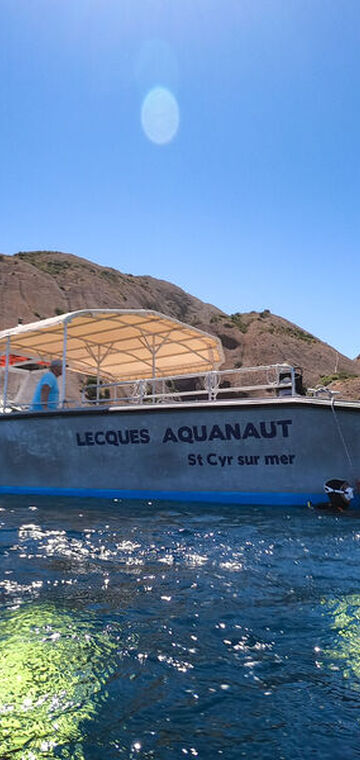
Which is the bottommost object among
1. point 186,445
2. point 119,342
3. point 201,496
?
point 201,496

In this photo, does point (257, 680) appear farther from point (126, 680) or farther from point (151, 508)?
point (151, 508)

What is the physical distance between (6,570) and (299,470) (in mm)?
5088

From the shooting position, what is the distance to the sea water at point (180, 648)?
2.15 metres

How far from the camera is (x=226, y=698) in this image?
8.01 feet

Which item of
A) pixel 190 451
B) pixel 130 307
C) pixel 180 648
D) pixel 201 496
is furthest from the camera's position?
pixel 130 307

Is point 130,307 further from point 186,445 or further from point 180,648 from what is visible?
point 180,648

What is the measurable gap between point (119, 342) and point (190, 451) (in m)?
5.81

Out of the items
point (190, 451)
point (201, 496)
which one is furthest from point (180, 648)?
point (190, 451)

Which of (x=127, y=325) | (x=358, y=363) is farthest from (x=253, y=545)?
(x=358, y=363)

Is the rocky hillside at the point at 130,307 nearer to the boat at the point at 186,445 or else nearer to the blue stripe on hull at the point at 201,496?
the boat at the point at 186,445

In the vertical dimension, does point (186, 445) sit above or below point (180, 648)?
above

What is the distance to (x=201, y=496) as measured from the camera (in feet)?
29.0

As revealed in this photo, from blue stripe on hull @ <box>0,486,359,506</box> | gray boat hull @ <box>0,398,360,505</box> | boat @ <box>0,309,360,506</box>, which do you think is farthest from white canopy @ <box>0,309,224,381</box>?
blue stripe on hull @ <box>0,486,359,506</box>

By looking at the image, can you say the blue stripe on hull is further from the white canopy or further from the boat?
the white canopy
